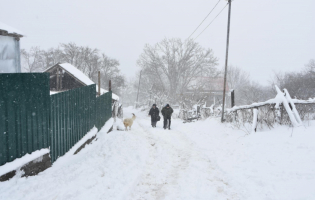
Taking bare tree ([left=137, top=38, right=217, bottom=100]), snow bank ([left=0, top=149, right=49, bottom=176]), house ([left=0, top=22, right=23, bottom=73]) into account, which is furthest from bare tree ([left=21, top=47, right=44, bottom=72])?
snow bank ([left=0, top=149, right=49, bottom=176])

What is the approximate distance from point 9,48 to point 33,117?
272 inches

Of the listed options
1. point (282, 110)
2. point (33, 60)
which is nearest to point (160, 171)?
point (282, 110)

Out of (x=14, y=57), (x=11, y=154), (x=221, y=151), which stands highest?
(x=14, y=57)

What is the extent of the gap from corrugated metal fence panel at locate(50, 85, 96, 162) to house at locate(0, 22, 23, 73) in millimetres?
4278

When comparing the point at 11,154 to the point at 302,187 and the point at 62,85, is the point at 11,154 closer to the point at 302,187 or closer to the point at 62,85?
the point at 302,187

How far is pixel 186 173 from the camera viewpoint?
4.66m

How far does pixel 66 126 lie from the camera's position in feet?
17.5

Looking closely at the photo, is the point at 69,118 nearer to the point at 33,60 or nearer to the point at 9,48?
the point at 9,48

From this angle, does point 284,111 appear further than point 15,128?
Yes

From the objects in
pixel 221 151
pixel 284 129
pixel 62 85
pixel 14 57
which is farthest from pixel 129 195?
pixel 62 85

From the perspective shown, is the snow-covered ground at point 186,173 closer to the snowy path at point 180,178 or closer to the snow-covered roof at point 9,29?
the snowy path at point 180,178

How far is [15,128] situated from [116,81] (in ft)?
154

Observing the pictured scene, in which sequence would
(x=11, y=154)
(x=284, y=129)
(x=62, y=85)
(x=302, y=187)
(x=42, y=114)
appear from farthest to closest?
(x=62, y=85)
(x=284, y=129)
(x=42, y=114)
(x=302, y=187)
(x=11, y=154)

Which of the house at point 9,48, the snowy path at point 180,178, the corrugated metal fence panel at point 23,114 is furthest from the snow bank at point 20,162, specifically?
the house at point 9,48
